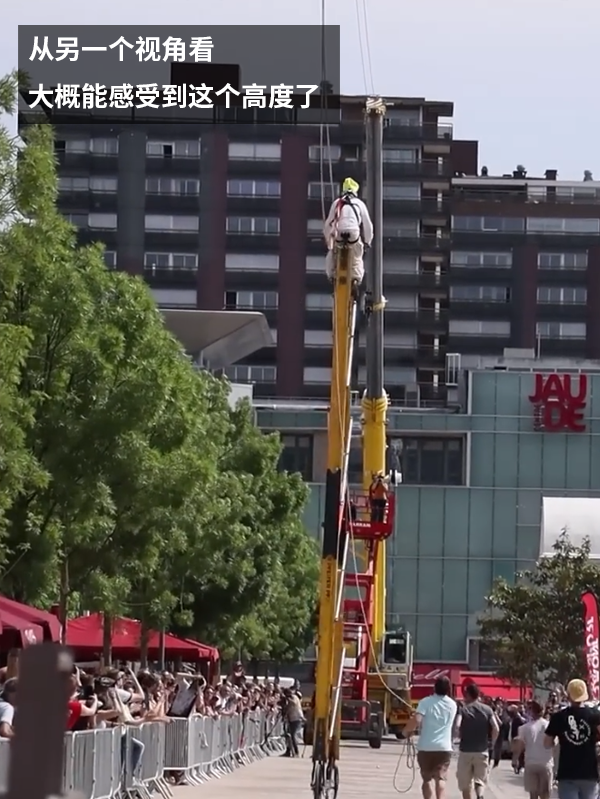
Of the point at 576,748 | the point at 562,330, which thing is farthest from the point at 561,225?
the point at 576,748

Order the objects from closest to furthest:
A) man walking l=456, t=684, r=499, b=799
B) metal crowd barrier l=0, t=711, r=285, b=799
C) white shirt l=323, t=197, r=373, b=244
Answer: metal crowd barrier l=0, t=711, r=285, b=799 → man walking l=456, t=684, r=499, b=799 → white shirt l=323, t=197, r=373, b=244

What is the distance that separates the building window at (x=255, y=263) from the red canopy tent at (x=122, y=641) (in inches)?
2585

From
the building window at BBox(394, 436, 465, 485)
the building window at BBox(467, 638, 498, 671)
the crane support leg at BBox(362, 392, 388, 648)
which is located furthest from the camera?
the building window at BBox(394, 436, 465, 485)

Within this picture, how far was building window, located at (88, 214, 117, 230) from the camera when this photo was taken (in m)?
111

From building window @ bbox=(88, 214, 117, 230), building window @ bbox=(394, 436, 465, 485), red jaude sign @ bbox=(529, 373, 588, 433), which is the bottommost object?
building window @ bbox=(394, 436, 465, 485)

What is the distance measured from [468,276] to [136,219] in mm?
20231

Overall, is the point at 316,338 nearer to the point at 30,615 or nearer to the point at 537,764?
the point at 30,615

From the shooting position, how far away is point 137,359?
82.6 ft

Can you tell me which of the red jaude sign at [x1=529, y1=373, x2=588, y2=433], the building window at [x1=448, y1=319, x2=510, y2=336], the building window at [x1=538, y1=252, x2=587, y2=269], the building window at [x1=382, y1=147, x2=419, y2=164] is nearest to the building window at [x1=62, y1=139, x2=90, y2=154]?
the building window at [x1=382, y1=147, x2=419, y2=164]

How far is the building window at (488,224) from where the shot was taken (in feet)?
376

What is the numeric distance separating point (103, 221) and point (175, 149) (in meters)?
5.98

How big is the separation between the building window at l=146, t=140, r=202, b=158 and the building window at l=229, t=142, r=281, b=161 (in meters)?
2.35

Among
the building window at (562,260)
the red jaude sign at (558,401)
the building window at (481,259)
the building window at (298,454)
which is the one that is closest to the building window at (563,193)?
the building window at (562,260)

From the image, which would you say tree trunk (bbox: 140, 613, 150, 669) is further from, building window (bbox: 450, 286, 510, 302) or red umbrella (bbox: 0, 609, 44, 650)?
building window (bbox: 450, 286, 510, 302)
